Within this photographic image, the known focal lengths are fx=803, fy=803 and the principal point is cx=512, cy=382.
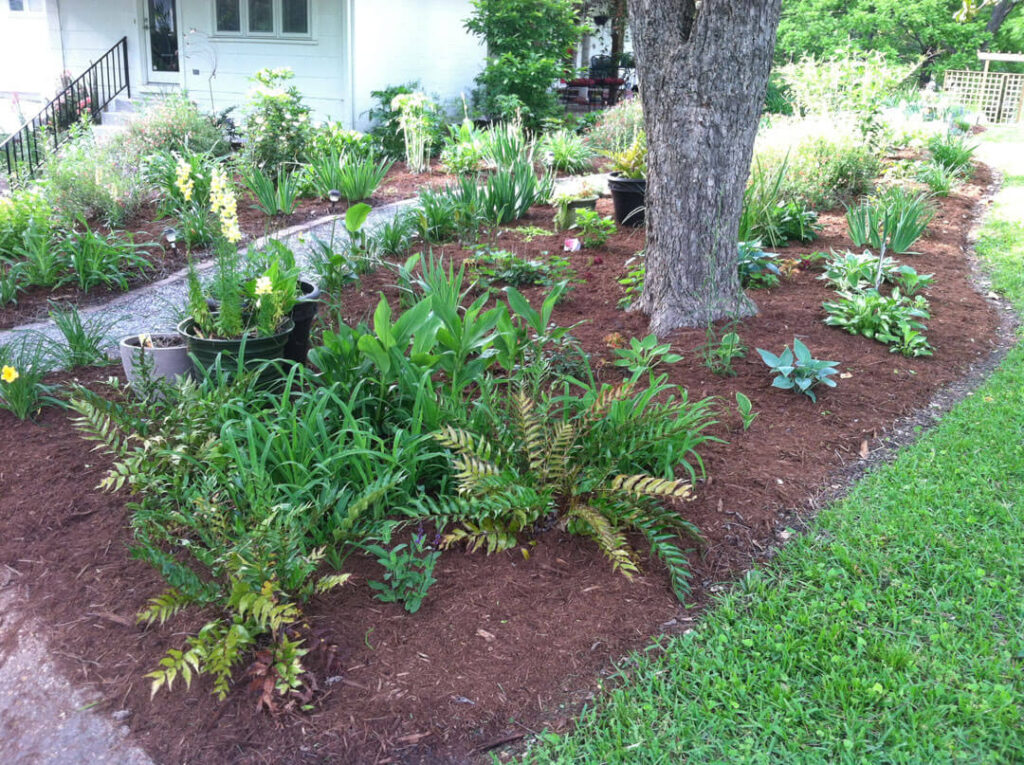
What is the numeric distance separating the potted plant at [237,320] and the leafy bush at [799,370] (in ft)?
7.08

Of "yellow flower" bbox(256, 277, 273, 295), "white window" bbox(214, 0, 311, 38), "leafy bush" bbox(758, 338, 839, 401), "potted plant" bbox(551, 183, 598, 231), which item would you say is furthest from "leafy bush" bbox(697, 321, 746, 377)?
"white window" bbox(214, 0, 311, 38)

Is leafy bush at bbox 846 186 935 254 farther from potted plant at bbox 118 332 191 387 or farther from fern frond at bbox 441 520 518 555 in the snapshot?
potted plant at bbox 118 332 191 387

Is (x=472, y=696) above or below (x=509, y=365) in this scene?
below

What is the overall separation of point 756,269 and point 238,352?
331 centimetres

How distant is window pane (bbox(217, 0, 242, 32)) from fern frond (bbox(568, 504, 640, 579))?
39.8 feet

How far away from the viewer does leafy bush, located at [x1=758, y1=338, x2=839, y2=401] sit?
12.2 ft

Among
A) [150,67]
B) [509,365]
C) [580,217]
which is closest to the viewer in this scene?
[509,365]

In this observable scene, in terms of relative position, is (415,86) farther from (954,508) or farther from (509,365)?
(954,508)

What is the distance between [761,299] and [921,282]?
1126 mm

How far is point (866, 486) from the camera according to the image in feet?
10.4

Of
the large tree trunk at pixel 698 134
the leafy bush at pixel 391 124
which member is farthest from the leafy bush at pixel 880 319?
the leafy bush at pixel 391 124

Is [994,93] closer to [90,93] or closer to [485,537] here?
[90,93]

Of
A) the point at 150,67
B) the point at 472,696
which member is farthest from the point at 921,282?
the point at 150,67

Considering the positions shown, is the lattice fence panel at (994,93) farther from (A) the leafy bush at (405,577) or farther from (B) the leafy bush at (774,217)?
(A) the leafy bush at (405,577)
